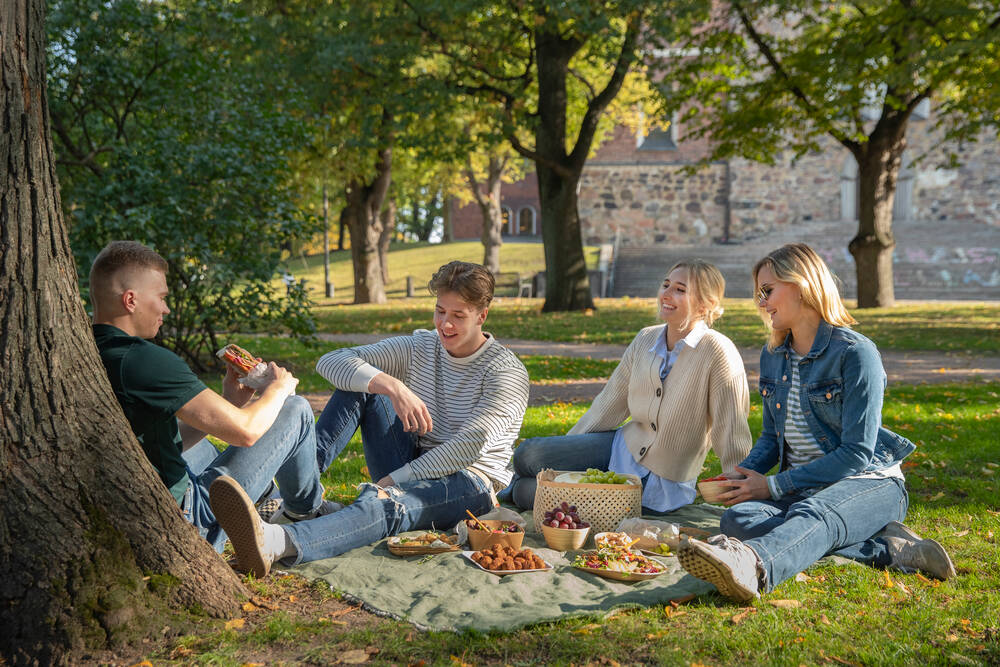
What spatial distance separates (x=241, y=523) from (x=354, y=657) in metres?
0.72

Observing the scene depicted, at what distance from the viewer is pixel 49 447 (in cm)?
281

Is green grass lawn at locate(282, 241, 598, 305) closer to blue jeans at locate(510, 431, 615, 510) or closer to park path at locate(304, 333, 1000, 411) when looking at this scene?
park path at locate(304, 333, 1000, 411)

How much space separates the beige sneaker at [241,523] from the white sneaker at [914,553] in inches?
101

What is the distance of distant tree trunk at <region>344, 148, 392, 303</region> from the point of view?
78.2 ft

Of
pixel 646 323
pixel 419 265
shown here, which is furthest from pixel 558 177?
pixel 419 265

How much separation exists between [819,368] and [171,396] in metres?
2.64

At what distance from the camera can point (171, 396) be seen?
3189 mm

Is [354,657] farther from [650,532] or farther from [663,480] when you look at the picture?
[663,480]

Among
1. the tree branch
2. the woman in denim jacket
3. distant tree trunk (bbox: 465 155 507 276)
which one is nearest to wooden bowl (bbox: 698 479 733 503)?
the woman in denim jacket

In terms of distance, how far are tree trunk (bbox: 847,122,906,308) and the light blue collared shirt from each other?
1606 centimetres

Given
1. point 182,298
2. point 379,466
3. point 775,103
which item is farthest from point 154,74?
point 775,103

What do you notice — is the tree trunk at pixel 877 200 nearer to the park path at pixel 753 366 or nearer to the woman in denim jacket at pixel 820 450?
the park path at pixel 753 366

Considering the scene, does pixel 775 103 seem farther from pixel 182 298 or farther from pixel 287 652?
pixel 287 652

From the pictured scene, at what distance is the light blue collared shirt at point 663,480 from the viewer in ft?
15.0
